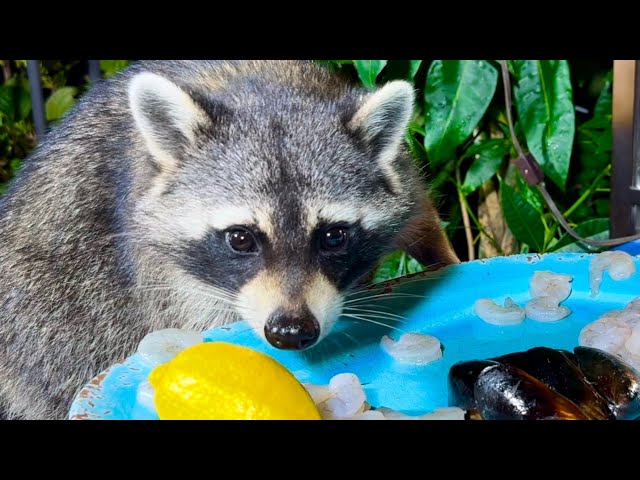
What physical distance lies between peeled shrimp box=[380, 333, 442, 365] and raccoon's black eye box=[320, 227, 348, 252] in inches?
8.3

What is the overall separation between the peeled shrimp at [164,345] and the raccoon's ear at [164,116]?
358 millimetres

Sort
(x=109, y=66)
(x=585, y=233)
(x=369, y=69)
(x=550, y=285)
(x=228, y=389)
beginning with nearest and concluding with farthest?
(x=228, y=389) < (x=550, y=285) < (x=369, y=69) < (x=585, y=233) < (x=109, y=66)

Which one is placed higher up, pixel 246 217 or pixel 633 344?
pixel 246 217

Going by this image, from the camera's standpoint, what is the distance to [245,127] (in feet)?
5.66

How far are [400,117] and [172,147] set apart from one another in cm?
48

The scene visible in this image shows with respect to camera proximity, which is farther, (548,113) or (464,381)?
(548,113)

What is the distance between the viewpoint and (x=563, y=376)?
1465 mm

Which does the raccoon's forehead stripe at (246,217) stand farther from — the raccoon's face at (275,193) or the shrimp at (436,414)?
the shrimp at (436,414)

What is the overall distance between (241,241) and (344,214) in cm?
21

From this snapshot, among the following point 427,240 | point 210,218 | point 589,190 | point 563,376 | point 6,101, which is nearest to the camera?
point 563,376

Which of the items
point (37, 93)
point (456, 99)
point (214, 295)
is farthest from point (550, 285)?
point (37, 93)

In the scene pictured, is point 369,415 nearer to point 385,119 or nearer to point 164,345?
point 164,345

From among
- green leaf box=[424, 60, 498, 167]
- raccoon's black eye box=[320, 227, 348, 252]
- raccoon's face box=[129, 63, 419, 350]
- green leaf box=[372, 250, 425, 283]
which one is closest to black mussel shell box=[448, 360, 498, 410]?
raccoon's face box=[129, 63, 419, 350]

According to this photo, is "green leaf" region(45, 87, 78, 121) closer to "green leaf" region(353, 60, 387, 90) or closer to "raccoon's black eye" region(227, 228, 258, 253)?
"green leaf" region(353, 60, 387, 90)
